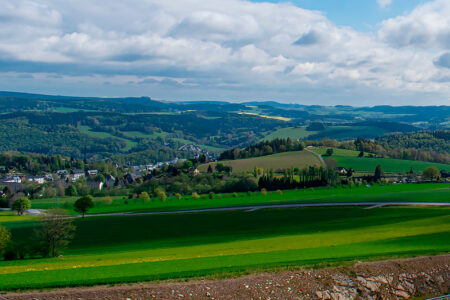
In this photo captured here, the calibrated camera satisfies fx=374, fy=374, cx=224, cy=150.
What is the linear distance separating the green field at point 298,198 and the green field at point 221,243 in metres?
14.1

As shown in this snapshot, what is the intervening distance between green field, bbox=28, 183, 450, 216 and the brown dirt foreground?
55.8 meters

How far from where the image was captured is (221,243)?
4216 centimetres

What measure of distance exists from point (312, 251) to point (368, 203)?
166 feet

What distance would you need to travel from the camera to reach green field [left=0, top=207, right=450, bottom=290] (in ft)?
79.1

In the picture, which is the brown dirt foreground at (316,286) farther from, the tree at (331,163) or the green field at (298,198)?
the tree at (331,163)

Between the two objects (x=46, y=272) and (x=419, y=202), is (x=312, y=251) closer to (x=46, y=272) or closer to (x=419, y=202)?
(x=46, y=272)

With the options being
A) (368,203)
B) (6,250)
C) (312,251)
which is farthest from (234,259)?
(368,203)

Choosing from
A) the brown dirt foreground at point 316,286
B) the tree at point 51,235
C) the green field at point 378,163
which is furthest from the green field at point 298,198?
the brown dirt foreground at point 316,286

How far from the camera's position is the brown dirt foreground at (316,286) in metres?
20.0

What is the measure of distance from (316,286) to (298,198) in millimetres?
74204

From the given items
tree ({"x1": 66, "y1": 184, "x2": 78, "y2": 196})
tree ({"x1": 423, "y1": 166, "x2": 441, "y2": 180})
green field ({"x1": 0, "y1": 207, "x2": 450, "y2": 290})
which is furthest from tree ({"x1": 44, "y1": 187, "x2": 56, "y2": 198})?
tree ({"x1": 423, "y1": 166, "x2": 441, "y2": 180})

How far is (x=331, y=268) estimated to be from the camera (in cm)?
2402

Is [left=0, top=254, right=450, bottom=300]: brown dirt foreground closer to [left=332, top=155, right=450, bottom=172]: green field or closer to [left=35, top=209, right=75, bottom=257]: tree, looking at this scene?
[left=35, top=209, right=75, bottom=257]: tree

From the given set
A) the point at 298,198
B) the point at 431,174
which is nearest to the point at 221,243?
the point at 298,198
